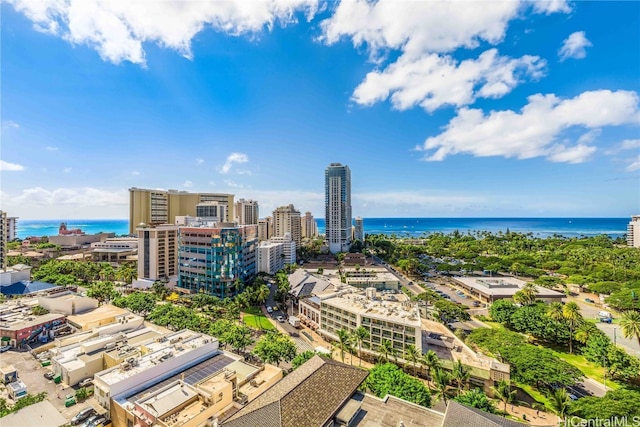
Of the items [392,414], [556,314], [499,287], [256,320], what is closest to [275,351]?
[392,414]

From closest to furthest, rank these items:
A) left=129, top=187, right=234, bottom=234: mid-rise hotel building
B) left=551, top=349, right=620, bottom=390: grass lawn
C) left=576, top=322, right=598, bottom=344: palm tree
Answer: left=551, top=349, right=620, bottom=390: grass lawn < left=576, top=322, right=598, bottom=344: palm tree < left=129, top=187, right=234, bottom=234: mid-rise hotel building

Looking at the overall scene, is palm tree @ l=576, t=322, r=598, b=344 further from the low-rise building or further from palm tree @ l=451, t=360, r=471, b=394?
the low-rise building

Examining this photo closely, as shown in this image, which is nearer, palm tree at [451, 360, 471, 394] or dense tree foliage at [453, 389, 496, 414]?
dense tree foliage at [453, 389, 496, 414]

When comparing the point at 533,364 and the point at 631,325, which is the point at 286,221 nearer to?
the point at 533,364

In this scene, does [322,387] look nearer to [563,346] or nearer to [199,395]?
[199,395]

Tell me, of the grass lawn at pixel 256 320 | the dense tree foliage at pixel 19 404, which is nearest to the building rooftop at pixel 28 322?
the dense tree foliage at pixel 19 404

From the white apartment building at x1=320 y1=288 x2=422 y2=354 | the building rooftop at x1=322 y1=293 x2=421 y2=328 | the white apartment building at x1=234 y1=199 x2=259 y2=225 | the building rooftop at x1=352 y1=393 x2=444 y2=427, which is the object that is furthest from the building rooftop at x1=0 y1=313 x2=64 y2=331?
the white apartment building at x1=234 y1=199 x2=259 y2=225
